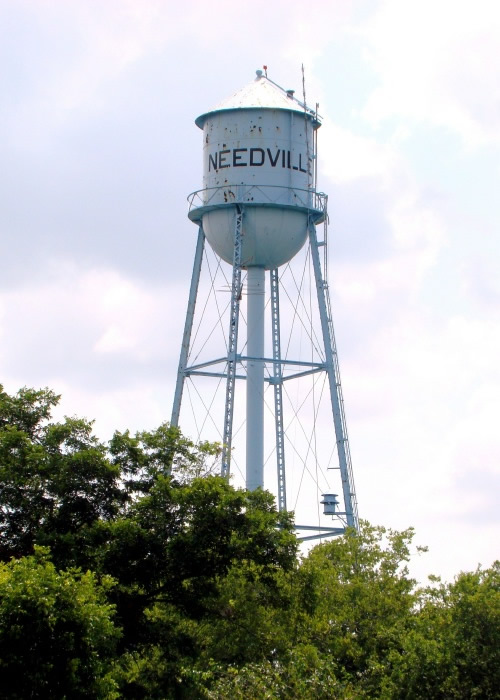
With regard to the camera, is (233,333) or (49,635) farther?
(233,333)

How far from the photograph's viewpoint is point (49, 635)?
1194 inches

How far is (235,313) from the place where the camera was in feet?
173

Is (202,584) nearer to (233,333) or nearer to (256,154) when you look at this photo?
(233,333)

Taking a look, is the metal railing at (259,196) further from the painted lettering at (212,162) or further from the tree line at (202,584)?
the tree line at (202,584)

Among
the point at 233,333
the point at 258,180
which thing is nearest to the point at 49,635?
the point at 233,333

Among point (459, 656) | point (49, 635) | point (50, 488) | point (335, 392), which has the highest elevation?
point (335, 392)

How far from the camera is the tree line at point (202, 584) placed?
36.2 m

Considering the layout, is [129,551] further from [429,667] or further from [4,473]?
[429,667]

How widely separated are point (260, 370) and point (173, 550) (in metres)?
16.5

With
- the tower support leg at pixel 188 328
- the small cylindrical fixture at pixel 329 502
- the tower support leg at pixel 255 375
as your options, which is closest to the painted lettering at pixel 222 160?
the tower support leg at pixel 188 328

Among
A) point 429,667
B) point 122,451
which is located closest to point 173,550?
point 122,451

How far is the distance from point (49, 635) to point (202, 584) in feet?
31.2

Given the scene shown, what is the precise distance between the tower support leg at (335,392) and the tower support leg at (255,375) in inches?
76.4

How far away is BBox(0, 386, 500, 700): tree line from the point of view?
3619 cm
